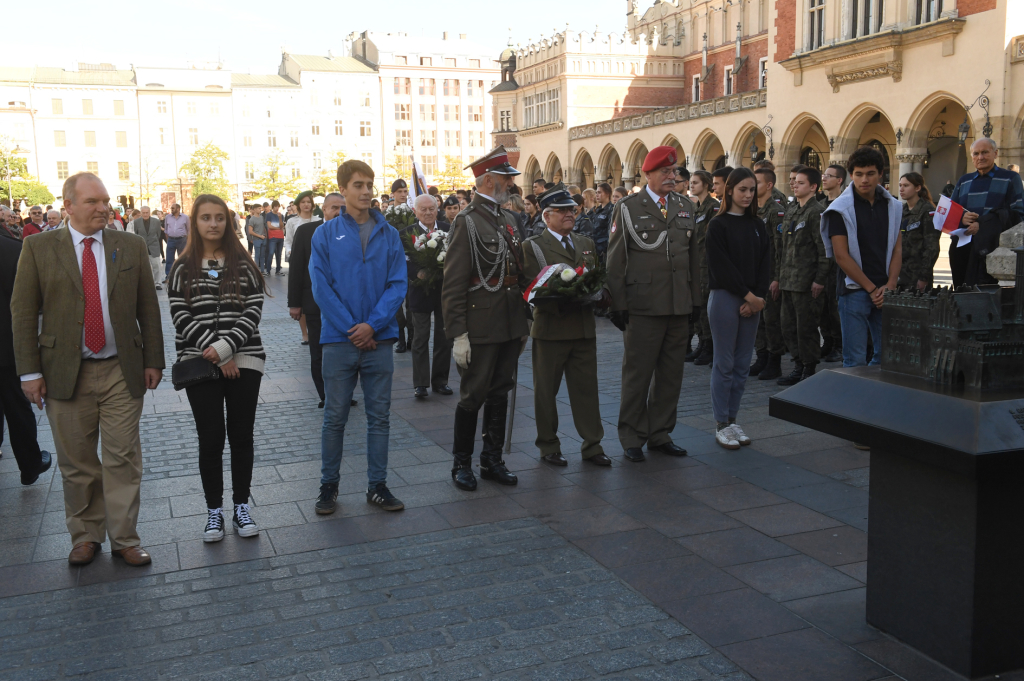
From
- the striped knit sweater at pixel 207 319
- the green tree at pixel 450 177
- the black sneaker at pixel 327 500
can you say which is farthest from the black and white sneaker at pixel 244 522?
the green tree at pixel 450 177

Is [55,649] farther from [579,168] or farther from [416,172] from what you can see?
[579,168]

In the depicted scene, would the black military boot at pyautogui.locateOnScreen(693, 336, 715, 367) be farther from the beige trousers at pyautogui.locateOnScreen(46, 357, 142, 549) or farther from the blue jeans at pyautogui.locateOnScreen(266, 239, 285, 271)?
the blue jeans at pyautogui.locateOnScreen(266, 239, 285, 271)

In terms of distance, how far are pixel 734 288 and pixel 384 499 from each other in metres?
2.92

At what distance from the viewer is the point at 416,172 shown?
430 inches

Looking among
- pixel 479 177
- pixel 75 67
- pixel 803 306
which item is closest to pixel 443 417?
pixel 479 177

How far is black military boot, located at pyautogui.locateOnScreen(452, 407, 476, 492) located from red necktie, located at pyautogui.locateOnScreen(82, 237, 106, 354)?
2.13 m

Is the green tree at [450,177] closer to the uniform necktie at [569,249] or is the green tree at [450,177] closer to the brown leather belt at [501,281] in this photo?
the uniform necktie at [569,249]

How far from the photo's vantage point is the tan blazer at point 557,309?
6012 mm

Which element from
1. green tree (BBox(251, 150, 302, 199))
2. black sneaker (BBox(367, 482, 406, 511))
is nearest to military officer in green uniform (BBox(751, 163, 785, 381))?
black sneaker (BBox(367, 482, 406, 511))

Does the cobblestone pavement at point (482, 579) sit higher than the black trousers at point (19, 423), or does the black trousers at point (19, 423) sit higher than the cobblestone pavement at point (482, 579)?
the black trousers at point (19, 423)

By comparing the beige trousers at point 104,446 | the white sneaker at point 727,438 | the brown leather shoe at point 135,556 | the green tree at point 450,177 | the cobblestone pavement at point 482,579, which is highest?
the green tree at point 450,177

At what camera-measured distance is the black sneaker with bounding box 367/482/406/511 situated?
5.22 meters

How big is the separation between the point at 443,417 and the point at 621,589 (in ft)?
12.6

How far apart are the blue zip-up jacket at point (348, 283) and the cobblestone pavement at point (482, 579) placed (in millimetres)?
1086
